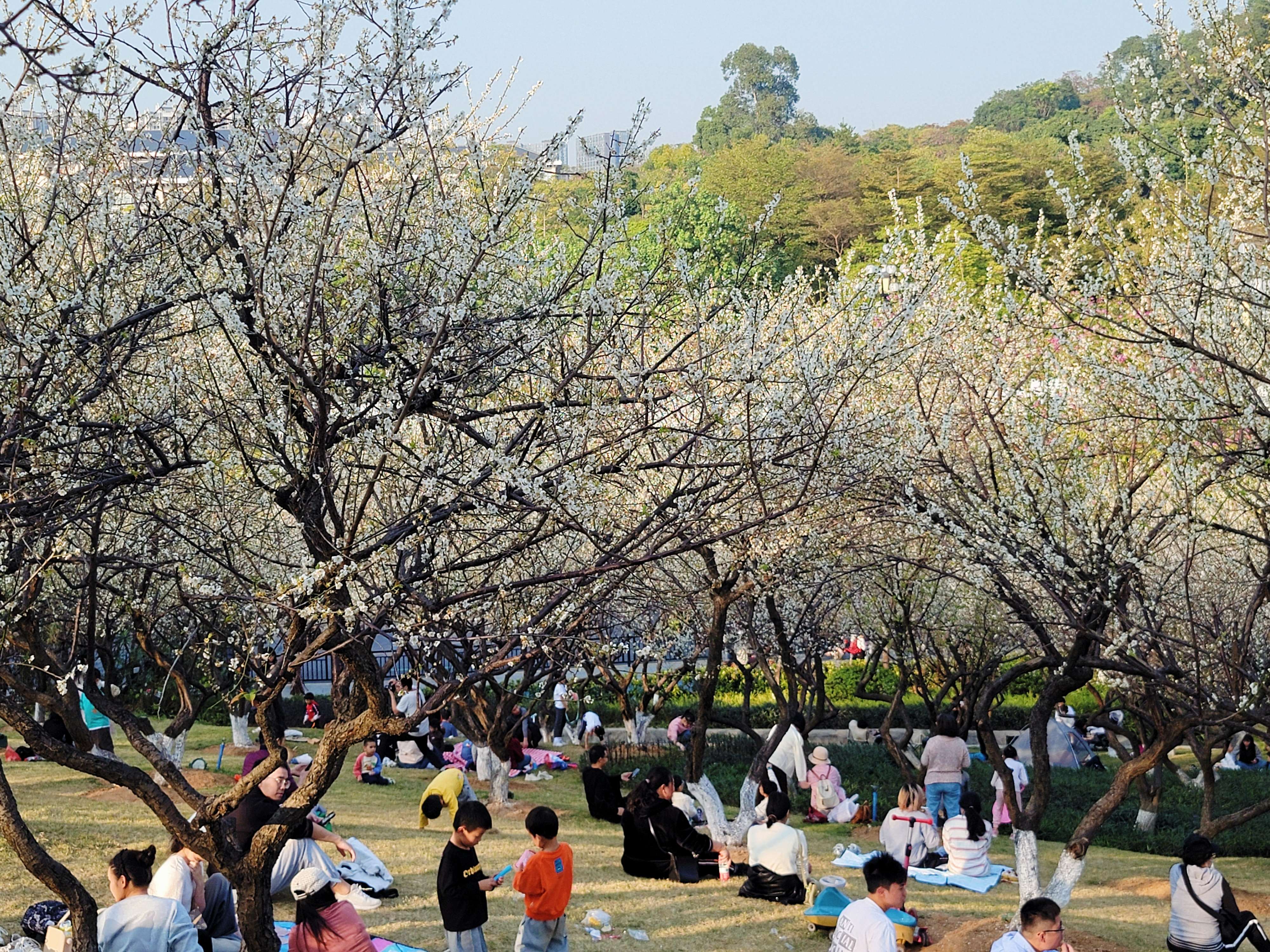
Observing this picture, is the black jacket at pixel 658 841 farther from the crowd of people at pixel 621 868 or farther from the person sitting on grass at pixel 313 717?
the person sitting on grass at pixel 313 717

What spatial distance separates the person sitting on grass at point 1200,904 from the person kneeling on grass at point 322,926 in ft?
18.0

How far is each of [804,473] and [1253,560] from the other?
27.9 feet

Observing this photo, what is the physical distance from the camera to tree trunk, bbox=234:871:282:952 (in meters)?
6.25

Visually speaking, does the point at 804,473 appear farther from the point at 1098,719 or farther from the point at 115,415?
the point at 1098,719

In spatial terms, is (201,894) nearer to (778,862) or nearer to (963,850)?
(778,862)

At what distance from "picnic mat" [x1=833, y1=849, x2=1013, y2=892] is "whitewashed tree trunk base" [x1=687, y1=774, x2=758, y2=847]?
0.97 m

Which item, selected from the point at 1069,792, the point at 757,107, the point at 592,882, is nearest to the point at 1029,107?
the point at 757,107

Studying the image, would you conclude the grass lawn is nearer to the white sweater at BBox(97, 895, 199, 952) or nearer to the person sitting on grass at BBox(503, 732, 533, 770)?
the person sitting on grass at BBox(503, 732, 533, 770)

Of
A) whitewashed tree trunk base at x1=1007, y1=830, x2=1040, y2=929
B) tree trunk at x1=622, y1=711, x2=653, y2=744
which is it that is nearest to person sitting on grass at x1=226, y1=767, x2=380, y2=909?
whitewashed tree trunk base at x1=1007, y1=830, x2=1040, y2=929

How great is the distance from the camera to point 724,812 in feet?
40.9

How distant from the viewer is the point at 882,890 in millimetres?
6309

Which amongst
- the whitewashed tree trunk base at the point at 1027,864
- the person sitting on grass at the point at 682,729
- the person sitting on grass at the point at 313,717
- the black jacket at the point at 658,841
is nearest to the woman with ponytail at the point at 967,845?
the whitewashed tree trunk base at the point at 1027,864

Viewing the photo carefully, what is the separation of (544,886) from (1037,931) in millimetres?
2862

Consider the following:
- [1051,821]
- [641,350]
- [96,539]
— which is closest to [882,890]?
[641,350]
